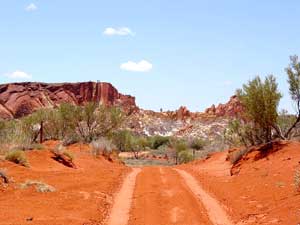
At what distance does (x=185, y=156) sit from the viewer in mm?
61906

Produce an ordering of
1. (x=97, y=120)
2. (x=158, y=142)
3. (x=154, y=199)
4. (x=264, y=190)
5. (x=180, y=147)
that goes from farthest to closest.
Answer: (x=158, y=142)
(x=180, y=147)
(x=97, y=120)
(x=264, y=190)
(x=154, y=199)

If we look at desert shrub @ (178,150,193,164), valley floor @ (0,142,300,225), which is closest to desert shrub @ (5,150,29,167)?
valley floor @ (0,142,300,225)

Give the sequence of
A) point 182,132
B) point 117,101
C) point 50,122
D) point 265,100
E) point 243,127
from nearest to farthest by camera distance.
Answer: point 265,100 → point 243,127 → point 50,122 → point 182,132 → point 117,101

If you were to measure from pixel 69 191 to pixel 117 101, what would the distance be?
463 feet

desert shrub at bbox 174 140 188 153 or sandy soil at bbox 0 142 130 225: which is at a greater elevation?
desert shrub at bbox 174 140 188 153

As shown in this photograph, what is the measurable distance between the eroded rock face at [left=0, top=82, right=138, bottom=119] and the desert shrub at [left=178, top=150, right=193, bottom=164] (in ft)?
206

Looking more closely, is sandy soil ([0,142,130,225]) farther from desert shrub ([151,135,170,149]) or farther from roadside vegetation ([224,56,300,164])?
desert shrub ([151,135,170,149])

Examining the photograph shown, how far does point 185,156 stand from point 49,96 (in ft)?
292

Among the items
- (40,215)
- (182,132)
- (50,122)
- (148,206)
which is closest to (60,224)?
(40,215)

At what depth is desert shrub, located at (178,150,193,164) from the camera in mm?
60931

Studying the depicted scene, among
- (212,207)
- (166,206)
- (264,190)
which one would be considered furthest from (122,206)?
(264,190)

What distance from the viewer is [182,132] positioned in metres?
126

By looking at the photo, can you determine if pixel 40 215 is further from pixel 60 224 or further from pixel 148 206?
pixel 148 206

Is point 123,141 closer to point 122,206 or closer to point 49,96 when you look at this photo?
point 122,206
